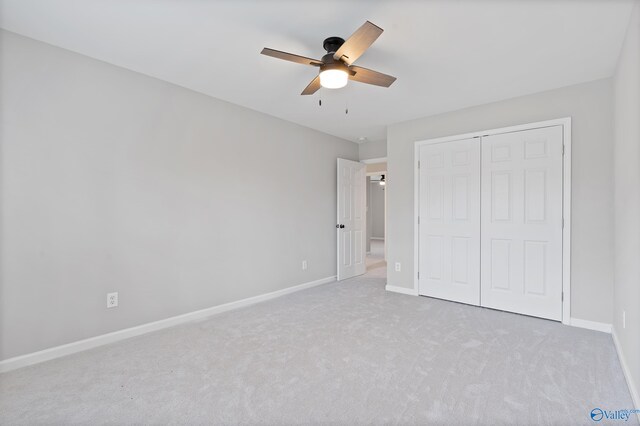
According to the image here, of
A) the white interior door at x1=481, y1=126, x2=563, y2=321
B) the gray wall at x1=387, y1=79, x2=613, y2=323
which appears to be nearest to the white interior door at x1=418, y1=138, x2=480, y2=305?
the white interior door at x1=481, y1=126, x2=563, y2=321

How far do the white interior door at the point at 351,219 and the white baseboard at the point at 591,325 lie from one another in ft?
9.90

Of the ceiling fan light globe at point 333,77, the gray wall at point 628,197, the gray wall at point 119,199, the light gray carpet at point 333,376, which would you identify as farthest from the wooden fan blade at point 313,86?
the light gray carpet at point 333,376

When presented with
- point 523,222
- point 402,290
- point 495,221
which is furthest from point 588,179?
point 402,290

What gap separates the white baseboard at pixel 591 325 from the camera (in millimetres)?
2951

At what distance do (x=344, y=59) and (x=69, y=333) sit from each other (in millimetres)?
3034

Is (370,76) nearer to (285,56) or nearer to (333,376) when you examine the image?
(285,56)

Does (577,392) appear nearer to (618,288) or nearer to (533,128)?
(618,288)

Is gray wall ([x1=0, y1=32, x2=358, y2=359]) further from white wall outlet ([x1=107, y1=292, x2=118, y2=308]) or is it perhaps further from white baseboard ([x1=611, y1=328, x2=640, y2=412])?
white baseboard ([x1=611, y1=328, x2=640, y2=412])

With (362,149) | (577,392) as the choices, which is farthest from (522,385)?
(362,149)

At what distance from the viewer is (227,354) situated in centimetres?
250

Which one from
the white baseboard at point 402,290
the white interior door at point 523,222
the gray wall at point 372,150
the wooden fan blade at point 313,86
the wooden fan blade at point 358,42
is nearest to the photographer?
the wooden fan blade at point 358,42

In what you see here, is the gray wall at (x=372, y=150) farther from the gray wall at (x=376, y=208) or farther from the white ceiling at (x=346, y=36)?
the gray wall at (x=376, y=208)

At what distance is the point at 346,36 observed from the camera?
7.43ft

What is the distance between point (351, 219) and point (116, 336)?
3683 mm
